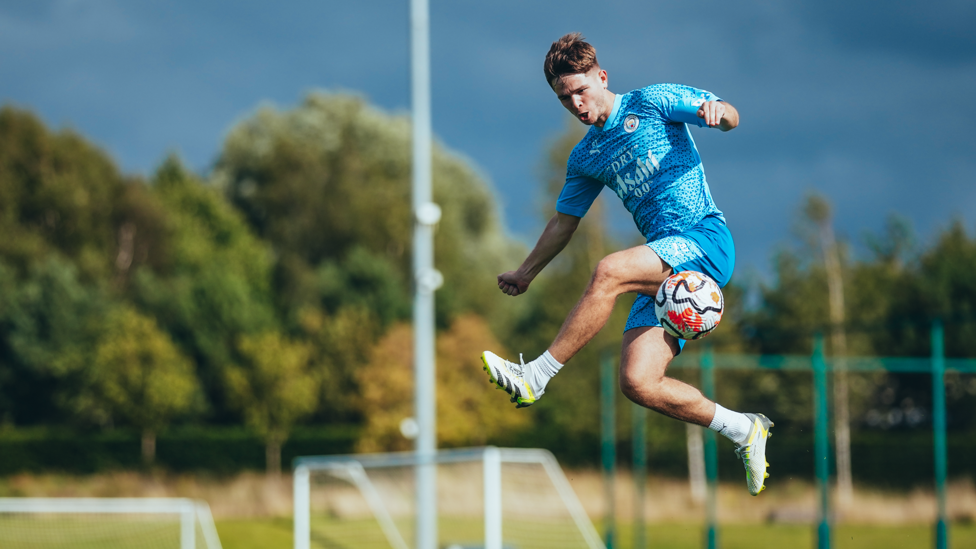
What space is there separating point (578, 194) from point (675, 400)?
124 cm

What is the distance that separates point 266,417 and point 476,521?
1877 centimetres

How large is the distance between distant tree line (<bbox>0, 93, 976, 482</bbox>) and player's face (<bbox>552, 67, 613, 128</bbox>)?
15.8 meters

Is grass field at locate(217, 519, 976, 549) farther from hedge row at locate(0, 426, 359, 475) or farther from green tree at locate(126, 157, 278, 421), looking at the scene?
green tree at locate(126, 157, 278, 421)

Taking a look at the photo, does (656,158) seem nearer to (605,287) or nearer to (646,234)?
(646,234)

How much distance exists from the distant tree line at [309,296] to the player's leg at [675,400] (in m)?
15.8

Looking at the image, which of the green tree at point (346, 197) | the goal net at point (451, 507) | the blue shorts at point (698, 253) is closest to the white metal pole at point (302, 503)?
the goal net at point (451, 507)

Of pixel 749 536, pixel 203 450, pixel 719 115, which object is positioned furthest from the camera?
pixel 203 450

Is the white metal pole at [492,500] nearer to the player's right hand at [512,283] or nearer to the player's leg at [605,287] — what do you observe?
the player's right hand at [512,283]

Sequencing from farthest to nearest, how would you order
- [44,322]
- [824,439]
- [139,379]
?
[44,322] → [139,379] → [824,439]

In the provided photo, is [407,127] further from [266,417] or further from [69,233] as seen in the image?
[266,417]

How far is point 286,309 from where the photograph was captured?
4484cm

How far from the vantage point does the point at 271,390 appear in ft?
113

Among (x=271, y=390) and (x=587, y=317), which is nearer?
(x=587, y=317)

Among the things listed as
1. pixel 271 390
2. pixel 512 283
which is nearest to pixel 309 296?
pixel 271 390
